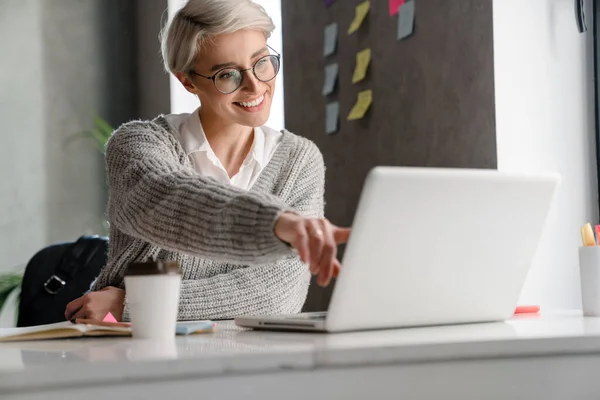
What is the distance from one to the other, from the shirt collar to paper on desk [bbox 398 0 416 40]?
0.93 metres

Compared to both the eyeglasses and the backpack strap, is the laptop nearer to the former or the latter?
the eyeglasses

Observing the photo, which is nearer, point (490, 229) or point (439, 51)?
point (490, 229)

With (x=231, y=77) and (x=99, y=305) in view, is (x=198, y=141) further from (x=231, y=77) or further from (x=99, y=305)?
(x=99, y=305)

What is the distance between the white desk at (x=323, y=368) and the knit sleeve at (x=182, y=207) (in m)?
0.19

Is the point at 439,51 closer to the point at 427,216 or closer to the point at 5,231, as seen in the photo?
the point at 427,216

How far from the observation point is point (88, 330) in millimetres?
1058

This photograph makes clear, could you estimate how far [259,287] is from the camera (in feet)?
5.24

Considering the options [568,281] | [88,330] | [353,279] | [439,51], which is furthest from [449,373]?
[439,51]

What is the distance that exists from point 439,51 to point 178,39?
96 centimetres

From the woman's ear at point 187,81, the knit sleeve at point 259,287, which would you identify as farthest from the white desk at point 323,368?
the woman's ear at point 187,81

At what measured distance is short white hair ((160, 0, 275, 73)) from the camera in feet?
5.43

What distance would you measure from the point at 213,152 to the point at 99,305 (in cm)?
40

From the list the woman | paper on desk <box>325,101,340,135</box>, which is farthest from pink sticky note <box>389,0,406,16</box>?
the woman

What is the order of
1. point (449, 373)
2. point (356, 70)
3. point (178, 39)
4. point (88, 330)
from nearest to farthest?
point (449, 373) → point (88, 330) → point (178, 39) → point (356, 70)
